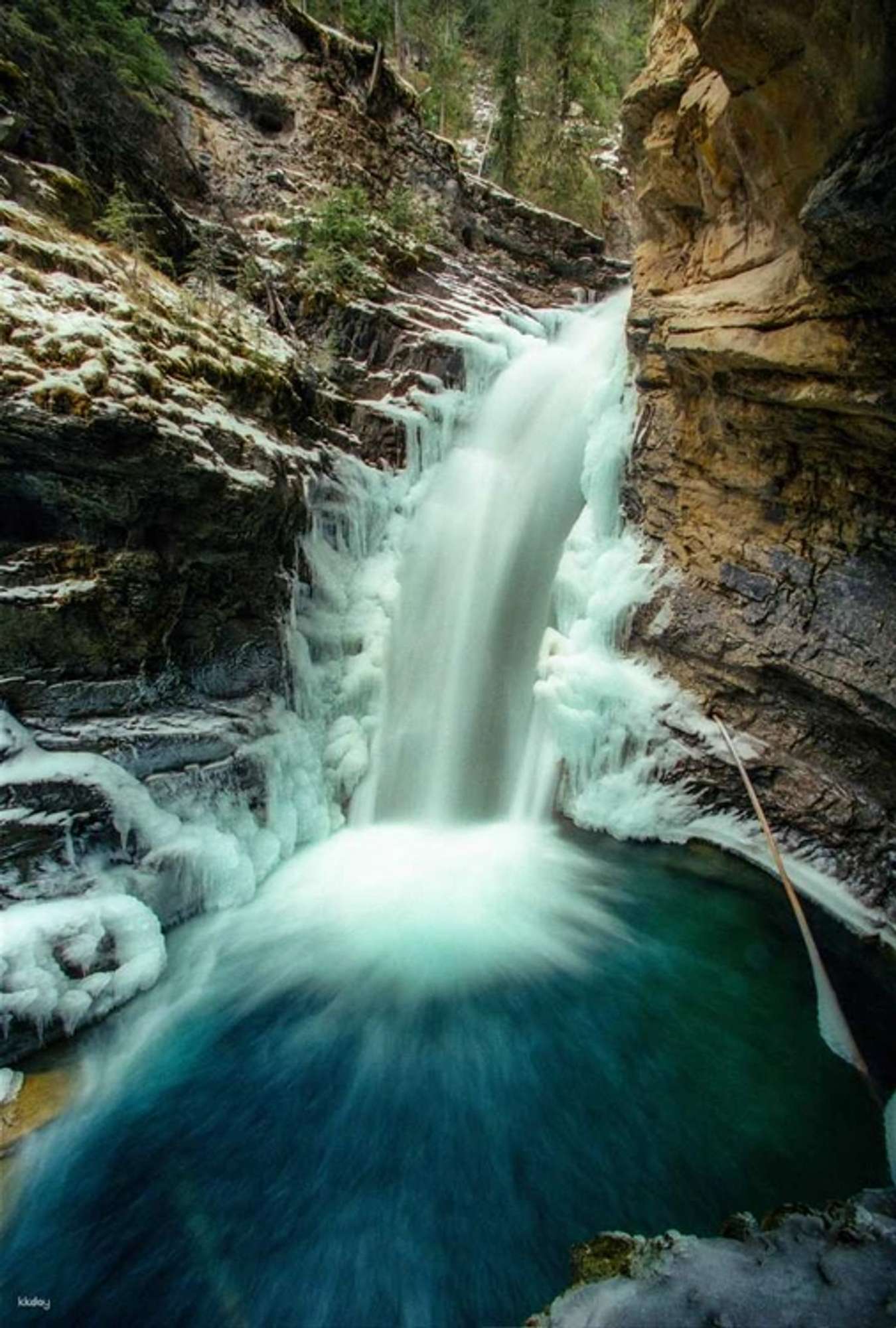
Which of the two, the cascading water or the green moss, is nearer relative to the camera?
the green moss

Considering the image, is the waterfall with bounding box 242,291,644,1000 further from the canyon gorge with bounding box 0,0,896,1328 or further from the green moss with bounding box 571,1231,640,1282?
the green moss with bounding box 571,1231,640,1282

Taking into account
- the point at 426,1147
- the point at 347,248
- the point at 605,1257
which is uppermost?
the point at 347,248

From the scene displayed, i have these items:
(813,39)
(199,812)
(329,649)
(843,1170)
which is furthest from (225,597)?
(843,1170)

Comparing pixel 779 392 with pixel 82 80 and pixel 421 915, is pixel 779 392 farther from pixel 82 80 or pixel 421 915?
pixel 82 80

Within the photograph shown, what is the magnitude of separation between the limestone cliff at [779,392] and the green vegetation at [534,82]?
491 inches

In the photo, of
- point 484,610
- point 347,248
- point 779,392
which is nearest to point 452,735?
point 484,610

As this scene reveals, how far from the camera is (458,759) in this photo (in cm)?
754

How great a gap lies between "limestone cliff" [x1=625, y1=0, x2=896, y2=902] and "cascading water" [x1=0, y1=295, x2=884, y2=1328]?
0.95 meters

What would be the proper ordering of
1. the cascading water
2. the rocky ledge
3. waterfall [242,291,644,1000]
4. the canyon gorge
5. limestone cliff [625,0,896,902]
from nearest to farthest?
the rocky ledge
the cascading water
the canyon gorge
limestone cliff [625,0,896,902]
waterfall [242,291,644,1000]

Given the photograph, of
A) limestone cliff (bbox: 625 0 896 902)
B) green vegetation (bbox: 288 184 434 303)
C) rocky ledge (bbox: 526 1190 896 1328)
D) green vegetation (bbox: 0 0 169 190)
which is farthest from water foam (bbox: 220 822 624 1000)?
green vegetation (bbox: 288 184 434 303)

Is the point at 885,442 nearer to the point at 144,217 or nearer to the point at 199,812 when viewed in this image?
the point at 199,812

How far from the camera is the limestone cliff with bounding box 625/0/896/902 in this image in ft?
11.7

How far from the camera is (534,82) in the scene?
1789 centimetres

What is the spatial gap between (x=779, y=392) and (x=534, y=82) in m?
19.5
